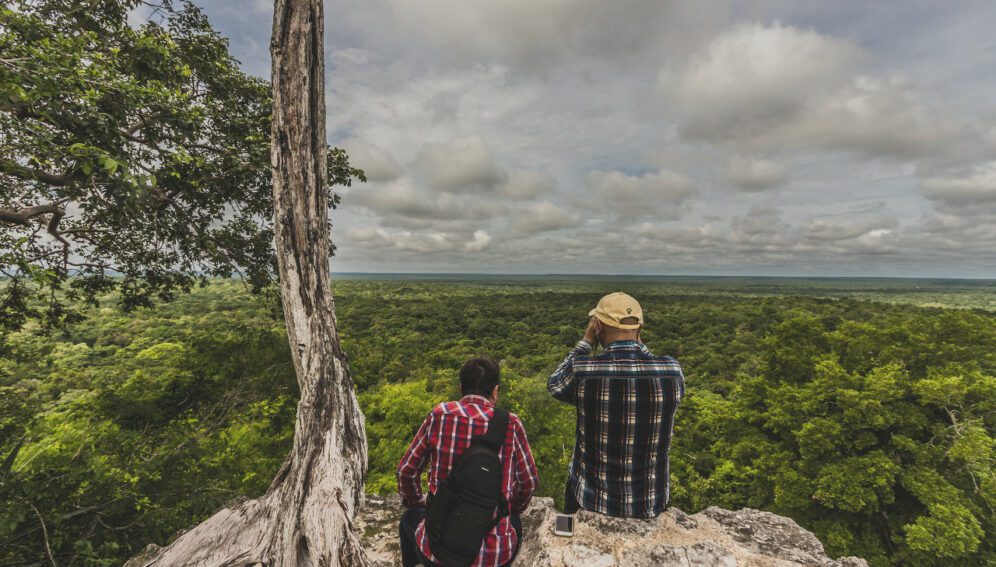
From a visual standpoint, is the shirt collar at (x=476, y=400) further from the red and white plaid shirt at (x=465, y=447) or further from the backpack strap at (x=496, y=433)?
the backpack strap at (x=496, y=433)

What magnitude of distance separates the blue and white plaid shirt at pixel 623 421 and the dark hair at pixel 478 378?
605 millimetres

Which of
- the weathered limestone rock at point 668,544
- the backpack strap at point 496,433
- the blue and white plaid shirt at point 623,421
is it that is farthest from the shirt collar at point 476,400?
the weathered limestone rock at point 668,544

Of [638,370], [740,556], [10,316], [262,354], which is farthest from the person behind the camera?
[262,354]

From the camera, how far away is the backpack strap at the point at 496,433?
1839 millimetres

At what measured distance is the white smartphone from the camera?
2643mm

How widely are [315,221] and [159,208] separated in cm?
350

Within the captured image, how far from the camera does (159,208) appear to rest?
15.8 feet

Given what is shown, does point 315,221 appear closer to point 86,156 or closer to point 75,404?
point 86,156

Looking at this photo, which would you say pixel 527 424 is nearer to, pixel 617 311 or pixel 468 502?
pixel 617 311

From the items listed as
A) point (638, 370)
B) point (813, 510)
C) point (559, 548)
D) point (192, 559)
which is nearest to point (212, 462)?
point (192, 559)

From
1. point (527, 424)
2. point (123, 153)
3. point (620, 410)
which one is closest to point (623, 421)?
point (620, 410)

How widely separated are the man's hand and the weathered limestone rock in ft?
4.72

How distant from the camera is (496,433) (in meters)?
1.87

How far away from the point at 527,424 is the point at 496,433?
55.8 feet
